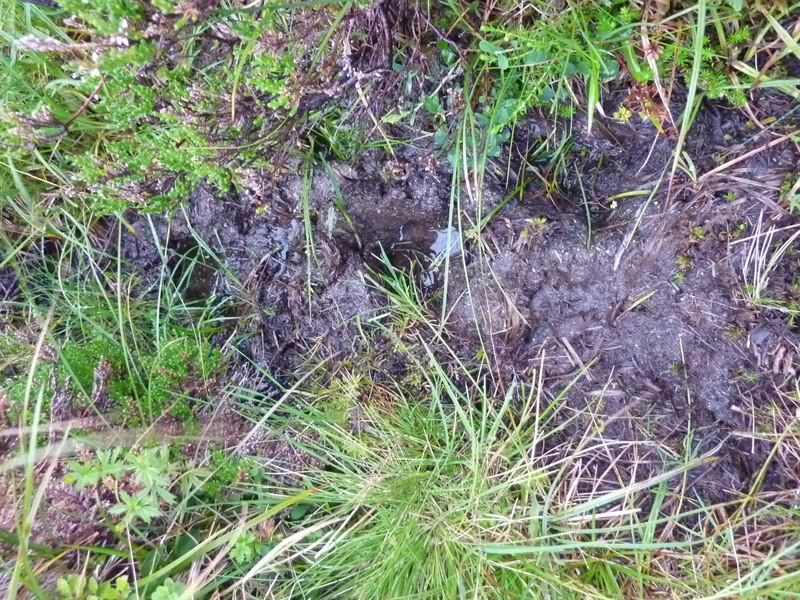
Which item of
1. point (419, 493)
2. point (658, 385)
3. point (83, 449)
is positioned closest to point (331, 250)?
point (419, 493)

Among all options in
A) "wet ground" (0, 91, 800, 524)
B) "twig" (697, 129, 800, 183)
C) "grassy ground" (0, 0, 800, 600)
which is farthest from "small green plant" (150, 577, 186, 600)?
"twig" (697, 129, 800, 183)

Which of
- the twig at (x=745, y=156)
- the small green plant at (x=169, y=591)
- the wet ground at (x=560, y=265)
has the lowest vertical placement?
the small green plant at (x=169, y=591)

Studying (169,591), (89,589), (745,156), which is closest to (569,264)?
(745,156)

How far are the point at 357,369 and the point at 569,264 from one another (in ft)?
2.98

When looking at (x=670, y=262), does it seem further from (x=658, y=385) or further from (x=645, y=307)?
(x=658, y=385)

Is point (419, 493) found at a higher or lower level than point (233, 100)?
lower

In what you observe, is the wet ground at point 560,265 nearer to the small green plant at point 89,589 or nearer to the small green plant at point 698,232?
the small green plant at point 698,232

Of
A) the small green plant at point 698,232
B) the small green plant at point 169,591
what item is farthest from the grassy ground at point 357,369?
the small green plant at point 698,232

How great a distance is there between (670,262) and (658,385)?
44 cm

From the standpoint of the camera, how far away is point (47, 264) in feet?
6.86

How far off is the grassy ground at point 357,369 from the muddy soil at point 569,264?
0.03 m

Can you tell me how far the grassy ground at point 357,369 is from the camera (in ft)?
5.11

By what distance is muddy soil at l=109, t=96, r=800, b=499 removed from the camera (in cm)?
162

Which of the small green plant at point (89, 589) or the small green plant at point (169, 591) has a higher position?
the small green plant at point (89, 589)
